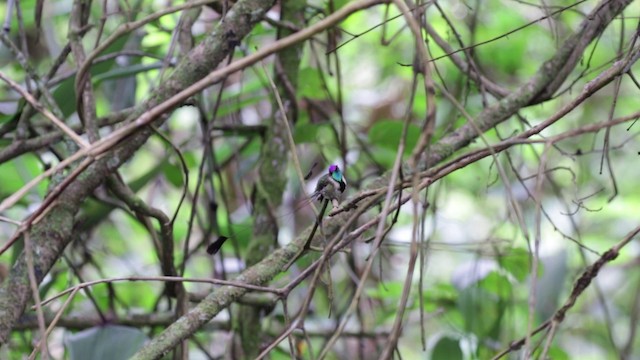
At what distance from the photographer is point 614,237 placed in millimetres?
2797

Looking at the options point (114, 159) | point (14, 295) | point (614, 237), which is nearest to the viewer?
point (14, 295)

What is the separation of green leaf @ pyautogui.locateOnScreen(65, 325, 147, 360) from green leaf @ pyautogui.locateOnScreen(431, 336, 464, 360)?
0.60m

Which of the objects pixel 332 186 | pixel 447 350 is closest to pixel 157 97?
pixel 332 186

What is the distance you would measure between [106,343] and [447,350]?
26.8 inches

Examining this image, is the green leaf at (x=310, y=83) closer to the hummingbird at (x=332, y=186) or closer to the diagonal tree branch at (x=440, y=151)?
the diagonal tree branch at (x=440, y=151)

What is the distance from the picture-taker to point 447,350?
1.58m

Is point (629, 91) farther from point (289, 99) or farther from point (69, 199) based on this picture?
point (69, 199)

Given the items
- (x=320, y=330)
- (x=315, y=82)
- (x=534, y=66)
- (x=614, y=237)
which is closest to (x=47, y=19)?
(x=315, y=82)

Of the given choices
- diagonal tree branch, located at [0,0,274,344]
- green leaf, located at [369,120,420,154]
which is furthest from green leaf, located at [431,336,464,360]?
diagonal tree branch, located at [0,0,274,344]

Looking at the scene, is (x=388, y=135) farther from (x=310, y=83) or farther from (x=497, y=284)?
(x=497, y=284)

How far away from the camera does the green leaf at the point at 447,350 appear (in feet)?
5.13

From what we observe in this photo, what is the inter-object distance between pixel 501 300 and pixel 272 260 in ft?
2.40

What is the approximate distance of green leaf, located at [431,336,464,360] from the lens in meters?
1.56

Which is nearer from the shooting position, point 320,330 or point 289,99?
point 289,99
